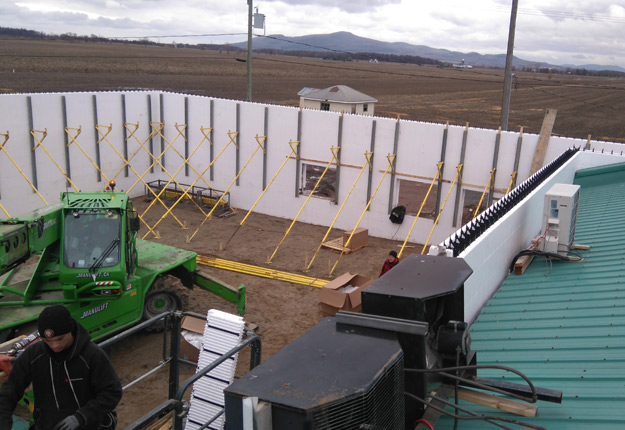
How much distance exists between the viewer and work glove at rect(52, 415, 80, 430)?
4062 mm

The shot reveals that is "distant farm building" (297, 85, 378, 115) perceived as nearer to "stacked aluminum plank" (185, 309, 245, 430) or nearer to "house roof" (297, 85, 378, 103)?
"house roof" (297, 85, 378, 103)

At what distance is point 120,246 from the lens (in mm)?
9922

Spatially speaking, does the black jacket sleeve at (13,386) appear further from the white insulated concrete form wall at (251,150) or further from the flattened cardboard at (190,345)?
the white insulated concrete form wall at (251,150)

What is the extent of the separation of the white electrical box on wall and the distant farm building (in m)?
16.3

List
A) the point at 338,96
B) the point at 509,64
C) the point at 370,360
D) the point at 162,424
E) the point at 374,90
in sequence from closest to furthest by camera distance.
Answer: the point at 370,360
the point at 162,424
the point at 509,64
the point at 338,96
the point at 374,90

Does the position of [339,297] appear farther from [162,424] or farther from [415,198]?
[415,198]

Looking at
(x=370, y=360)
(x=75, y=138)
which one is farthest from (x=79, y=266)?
(x=75, y=138)

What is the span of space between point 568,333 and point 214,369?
12.5 feet

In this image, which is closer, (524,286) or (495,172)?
(524,286)

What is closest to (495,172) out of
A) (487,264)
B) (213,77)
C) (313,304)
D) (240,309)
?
(313,304)

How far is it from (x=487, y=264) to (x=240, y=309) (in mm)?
6134

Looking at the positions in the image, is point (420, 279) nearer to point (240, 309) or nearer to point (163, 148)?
point (240, 309)

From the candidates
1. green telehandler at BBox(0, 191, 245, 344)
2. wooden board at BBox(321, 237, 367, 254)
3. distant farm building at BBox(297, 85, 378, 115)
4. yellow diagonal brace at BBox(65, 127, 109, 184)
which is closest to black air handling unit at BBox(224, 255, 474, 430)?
green telehandler at BBox(0, 191, 245, 344)

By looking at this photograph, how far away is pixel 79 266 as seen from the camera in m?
9.58
